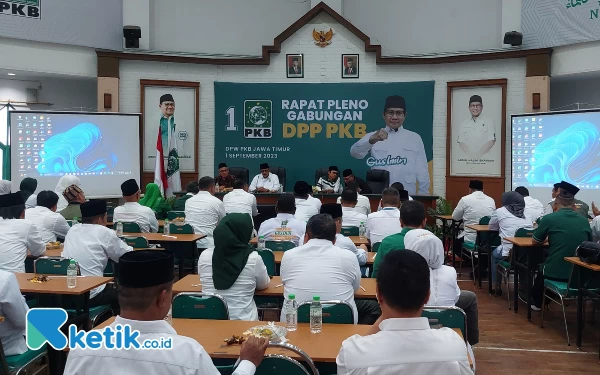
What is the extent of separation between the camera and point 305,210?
284 inches

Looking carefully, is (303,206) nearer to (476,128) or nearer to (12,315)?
(12,315)

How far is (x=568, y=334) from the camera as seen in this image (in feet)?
18.8

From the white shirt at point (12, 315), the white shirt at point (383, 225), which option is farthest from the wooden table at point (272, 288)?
the white shirt at point (383, 225)

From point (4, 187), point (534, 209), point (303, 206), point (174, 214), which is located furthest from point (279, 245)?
point (534, 209)

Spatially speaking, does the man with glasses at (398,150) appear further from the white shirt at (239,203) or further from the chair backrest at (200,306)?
the chair backrest at (200,306)

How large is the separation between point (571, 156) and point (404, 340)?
879cm

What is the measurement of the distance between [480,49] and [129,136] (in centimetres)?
741

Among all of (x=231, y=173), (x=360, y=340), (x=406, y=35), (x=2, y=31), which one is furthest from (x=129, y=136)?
(x=360, y=340)

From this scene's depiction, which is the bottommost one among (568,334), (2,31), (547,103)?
(568,334)

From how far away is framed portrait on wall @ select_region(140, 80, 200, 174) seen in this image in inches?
470

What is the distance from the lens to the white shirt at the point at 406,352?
6.42ft

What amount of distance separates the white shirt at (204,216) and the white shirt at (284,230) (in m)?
1.46

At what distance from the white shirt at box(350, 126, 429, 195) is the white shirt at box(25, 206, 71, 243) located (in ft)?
23.7

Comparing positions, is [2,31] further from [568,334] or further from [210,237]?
[568,334]
